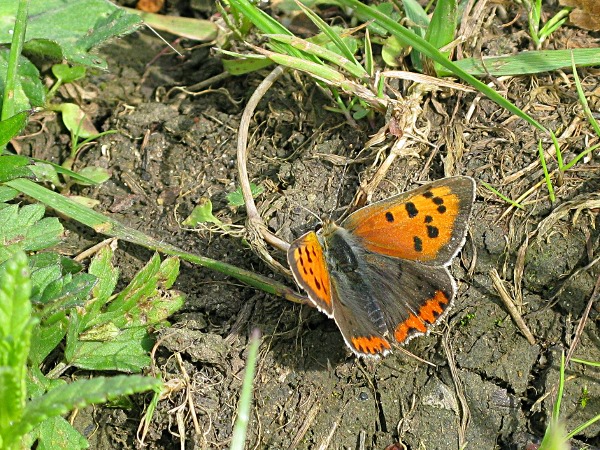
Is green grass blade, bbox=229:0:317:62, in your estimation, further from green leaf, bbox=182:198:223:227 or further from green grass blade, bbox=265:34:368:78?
green leaf, bbox=182:198:223:227

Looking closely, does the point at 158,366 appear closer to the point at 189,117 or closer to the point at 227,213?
the point at 227,213

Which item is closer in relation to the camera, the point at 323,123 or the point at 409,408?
the point at 409,408

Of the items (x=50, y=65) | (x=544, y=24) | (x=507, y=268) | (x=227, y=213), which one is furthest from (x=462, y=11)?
(x=50, y=65)

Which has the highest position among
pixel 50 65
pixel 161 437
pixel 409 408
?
pixel 50 65

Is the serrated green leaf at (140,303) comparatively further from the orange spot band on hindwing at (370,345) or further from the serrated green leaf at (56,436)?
the orange spot band on hindwing at (370,345)

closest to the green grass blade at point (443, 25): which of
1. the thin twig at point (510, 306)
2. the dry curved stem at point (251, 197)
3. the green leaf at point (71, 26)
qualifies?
the dry curved stem at point (251, 197)

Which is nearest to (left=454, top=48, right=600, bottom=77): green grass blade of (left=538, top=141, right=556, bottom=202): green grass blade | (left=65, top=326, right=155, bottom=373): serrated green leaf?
(left=538, top=141, right=556, bottom=202): green grass blade
